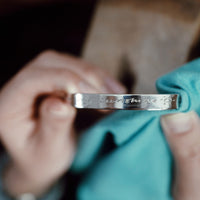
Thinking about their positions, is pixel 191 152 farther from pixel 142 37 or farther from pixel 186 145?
pixel 142 37

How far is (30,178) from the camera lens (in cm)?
44

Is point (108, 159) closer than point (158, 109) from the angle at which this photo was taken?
No

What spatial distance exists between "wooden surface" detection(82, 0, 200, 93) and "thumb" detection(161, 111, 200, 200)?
158 mm

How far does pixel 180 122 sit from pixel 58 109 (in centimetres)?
16

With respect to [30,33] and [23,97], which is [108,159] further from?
[30,33]

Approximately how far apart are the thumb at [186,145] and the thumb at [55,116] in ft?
0.43

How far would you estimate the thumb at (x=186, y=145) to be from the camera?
28cm

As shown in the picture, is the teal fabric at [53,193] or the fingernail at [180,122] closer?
the fingernail at [180,122]

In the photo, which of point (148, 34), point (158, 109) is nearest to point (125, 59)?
point (148, 34)

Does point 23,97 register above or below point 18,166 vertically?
above

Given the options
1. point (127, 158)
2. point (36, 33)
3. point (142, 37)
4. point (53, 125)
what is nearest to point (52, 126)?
point (53, 125)

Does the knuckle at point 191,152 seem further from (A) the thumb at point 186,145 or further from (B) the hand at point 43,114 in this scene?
(B) the hand at point 43,114

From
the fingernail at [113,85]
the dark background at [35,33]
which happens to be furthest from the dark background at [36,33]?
the fingernail at [113,85]

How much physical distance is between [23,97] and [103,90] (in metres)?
0.13
